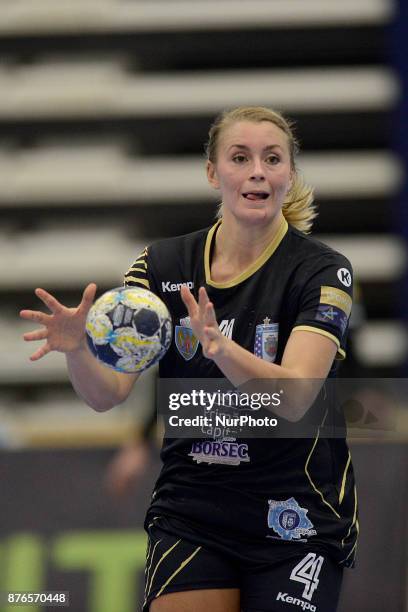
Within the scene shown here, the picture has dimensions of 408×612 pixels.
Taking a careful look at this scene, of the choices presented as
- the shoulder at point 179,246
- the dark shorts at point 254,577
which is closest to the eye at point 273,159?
the shoulder at point 179,246

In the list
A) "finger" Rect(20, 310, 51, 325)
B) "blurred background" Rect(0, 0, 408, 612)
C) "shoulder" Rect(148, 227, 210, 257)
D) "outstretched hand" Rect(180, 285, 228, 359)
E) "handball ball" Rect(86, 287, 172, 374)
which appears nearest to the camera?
"outstretched hand" Rect(180, 285, 228, 359)

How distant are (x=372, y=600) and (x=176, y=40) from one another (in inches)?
487

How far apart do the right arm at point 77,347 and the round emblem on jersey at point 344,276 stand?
2.45ft

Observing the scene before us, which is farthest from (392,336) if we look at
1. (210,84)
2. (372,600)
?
(372,600)

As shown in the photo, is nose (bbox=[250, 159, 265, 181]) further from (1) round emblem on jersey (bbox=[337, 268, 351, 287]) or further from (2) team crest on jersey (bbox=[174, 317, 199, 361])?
(2) team crest on jersey (bbox=[174, 317, 199, 361])

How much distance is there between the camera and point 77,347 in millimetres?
3354

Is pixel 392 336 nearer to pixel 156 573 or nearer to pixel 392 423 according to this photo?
pixel 392 423

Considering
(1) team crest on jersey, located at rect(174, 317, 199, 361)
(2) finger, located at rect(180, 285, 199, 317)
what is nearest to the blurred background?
(1) team crest on jersey, located at rect(174, 317, 199, 361)

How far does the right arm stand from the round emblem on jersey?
748 millimetres

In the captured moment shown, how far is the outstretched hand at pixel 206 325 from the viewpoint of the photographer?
2949 mm

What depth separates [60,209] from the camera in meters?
16.0

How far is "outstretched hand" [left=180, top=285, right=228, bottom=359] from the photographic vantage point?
295 centimetres

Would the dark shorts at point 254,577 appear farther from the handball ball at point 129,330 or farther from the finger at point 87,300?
the finger at point 87,300

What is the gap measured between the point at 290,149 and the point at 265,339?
0.68 metres
